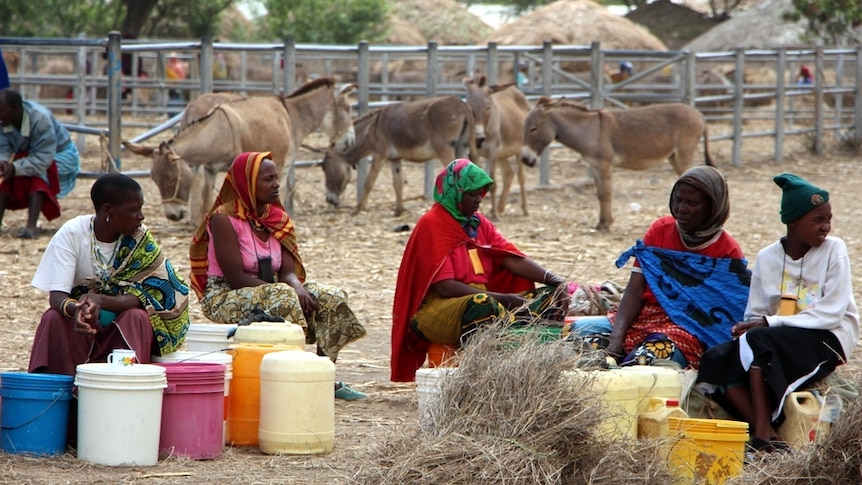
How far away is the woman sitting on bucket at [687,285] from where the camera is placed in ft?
17.6

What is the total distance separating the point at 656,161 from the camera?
13539 millimetres

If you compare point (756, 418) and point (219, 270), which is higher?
point (219, 270)

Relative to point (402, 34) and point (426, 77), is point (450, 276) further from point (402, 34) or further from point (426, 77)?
point (402, 34)

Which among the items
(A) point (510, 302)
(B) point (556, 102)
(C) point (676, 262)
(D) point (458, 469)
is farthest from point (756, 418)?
(B) point (556, 102)

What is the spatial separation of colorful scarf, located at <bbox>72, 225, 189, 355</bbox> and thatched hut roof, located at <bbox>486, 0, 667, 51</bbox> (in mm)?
26019

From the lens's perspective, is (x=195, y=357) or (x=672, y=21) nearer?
(x=195, y=357)

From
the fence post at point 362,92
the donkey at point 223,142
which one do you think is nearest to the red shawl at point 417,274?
the donkey at point 223,142

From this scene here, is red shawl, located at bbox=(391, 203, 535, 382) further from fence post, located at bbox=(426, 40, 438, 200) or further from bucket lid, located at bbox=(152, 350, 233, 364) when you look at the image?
fence post, located at bbox=(426, 40, 438, 200)

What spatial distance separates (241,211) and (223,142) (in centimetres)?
555

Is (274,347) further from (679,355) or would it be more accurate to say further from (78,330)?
(679,355)

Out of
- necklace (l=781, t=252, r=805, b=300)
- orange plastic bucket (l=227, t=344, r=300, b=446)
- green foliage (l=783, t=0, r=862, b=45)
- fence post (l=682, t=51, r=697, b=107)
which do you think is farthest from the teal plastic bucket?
green foliage (l=783, t=0, r=862, b=45)

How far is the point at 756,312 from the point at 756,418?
0.55 metres

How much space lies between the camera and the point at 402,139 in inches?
537

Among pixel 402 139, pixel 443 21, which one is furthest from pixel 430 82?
pixel 443 21
